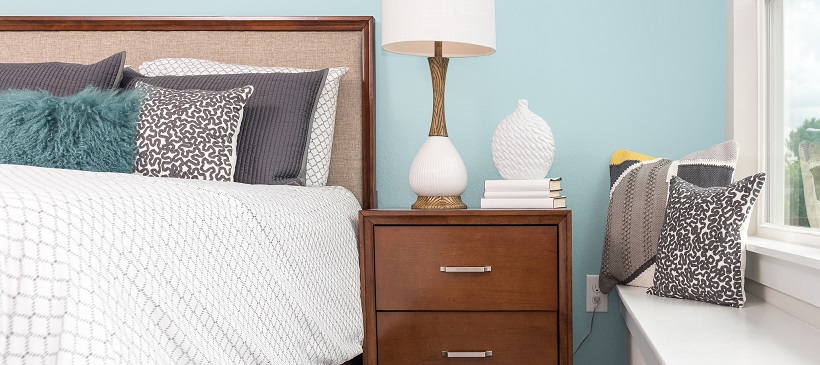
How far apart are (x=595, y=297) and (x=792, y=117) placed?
0.81 meters

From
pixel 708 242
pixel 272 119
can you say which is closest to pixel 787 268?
pixel 708 242

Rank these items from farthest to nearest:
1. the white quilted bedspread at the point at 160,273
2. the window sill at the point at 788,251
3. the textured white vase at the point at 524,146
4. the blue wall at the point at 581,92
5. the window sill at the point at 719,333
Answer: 1. the blue wall at the point at 581,92
2. the textured white vase at the point at 524,146
3. the window sill at the point at 788,251
4. the window sill at the point at 719,333
5. the white quilted bedspread at the point at 160,273

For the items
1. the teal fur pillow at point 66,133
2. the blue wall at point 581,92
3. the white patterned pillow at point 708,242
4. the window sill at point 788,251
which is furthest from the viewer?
the blue wall at point 581,92

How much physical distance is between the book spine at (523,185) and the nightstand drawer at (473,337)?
0.32 metres

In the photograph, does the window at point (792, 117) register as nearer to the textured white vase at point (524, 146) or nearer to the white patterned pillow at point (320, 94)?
the textured white vase at point (524, 146)

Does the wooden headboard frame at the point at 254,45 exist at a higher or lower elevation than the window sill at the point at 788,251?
higher

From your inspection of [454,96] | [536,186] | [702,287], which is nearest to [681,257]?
[702,287]

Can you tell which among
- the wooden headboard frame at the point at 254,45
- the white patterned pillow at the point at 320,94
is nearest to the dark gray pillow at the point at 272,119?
the white patterned pillow at the point at 320,94

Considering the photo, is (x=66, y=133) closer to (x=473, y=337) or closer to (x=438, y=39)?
(x=438, y=39)

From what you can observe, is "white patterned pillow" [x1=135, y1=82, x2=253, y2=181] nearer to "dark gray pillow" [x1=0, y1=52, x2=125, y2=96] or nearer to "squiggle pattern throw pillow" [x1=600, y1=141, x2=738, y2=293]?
"dark gray pillow" [x1=0, y1=52, x2=125, y2=96]

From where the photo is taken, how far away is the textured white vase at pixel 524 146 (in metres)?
1.99

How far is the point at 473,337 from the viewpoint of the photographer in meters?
1.82

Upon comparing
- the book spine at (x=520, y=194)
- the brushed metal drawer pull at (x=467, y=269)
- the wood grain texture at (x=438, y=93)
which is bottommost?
the brushed metal drawer pull at (x=467, y=269)

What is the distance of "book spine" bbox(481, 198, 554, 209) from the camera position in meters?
1.89
